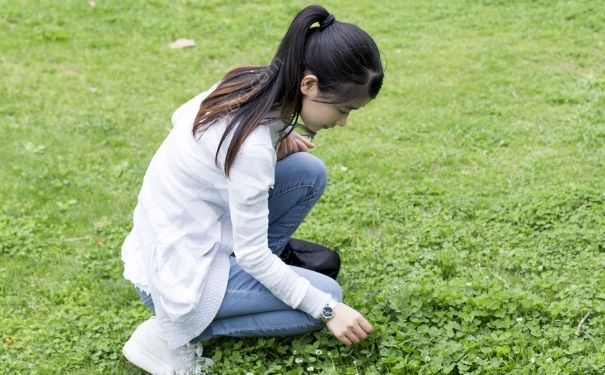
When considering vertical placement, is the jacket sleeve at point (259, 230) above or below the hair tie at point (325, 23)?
below

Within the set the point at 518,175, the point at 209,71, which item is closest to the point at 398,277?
the point at 518,175

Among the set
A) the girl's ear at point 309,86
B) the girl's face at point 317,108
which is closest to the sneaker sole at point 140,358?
the girl's face at point 317,108

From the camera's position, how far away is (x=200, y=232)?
3150mm

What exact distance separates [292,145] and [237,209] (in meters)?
0.74

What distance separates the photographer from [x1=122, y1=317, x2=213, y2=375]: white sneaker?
3332 millimetres

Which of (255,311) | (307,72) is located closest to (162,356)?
(255,311)

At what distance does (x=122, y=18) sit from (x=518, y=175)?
14.7 ft

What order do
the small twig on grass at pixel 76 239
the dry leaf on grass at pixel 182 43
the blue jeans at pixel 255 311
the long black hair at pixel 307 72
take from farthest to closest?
the dry leaf on grass at pixel 182 43 < the small twig on grass at pixel 76 239 < the blue jeans at pixel 255 311 < the long black hair at pixel 307 72

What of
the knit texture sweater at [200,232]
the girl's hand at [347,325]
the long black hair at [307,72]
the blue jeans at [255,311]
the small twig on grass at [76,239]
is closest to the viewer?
the long black hair at [307,72]

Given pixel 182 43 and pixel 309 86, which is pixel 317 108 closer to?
pixel 309 86

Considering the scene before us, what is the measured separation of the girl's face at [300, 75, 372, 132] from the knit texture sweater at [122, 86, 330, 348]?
102 millimetres

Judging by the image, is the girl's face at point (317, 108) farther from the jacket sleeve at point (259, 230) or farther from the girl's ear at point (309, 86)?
the jacket sleeve at point (259, 230)

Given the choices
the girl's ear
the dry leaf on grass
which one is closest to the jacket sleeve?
the girl's ear

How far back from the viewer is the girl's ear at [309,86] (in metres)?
2.86
